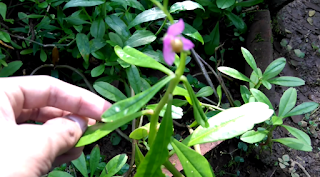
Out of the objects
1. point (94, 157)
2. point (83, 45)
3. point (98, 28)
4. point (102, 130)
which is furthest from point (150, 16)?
point (94, 157)

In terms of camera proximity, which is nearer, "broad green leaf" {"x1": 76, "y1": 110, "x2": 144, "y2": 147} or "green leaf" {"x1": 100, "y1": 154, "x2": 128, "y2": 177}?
"broad green leaf" {"x1": 76, "y1": 110, "x2": 144, "y2": 147}

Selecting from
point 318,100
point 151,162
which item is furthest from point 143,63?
point 318,100

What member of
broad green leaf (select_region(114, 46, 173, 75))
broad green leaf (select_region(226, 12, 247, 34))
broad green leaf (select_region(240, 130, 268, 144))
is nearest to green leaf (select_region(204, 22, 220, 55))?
broad green leaf (select_region(226, 12, 247, 34))

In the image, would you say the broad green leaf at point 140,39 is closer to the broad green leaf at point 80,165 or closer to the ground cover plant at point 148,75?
the ground cover plant at point 148,75

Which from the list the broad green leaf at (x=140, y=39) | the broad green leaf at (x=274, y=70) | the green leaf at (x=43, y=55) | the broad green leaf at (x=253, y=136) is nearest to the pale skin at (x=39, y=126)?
the broad green leaf at (x=140, y=39)

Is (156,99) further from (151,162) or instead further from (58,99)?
(151,162)

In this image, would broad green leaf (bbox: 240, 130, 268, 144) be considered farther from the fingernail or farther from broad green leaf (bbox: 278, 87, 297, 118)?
the fingernail
